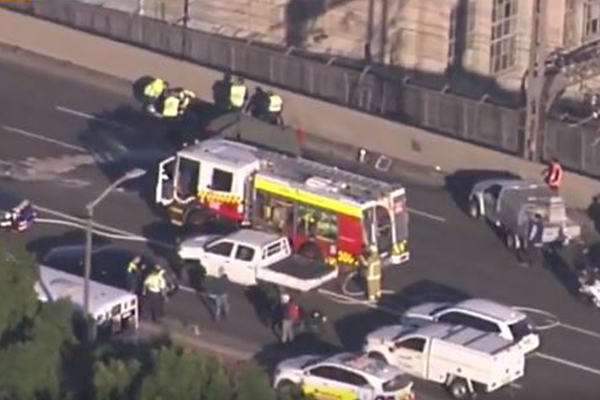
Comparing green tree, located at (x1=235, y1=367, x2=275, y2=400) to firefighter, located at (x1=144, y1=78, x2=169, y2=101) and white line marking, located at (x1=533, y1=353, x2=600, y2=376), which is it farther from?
firefighter, located at (x1=144, y1=78, x2=169, y2=101)

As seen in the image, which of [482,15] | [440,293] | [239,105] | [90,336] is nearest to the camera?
[90,336]

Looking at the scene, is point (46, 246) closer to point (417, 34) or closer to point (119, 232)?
point (119, 232)

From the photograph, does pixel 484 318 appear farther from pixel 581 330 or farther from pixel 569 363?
pixel 581 330

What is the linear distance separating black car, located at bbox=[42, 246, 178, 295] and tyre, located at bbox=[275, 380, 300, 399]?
5540 millimetres

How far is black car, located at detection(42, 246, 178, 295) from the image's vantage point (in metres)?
70.4

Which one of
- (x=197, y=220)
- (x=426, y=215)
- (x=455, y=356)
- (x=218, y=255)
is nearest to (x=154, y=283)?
(x=218, y=255)

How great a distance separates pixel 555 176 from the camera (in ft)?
249

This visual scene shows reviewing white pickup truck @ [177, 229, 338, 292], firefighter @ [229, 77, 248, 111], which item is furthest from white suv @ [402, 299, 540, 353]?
firefighter @ [229, 77, 248, 111]

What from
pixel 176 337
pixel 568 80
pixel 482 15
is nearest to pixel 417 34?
pixel 482 15

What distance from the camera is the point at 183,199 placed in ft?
242

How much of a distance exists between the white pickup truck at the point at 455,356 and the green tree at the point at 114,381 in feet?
31.6

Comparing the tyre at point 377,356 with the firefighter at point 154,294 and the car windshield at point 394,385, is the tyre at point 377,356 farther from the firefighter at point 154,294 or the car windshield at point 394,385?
the firefighter at point 154,294

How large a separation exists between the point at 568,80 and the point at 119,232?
14238 millimetres

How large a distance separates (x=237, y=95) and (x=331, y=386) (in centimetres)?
1611
